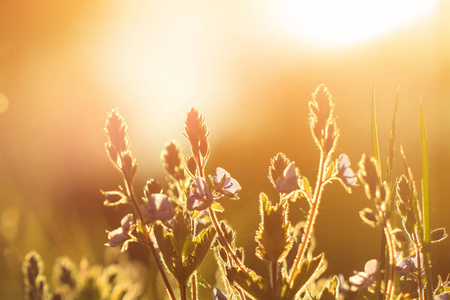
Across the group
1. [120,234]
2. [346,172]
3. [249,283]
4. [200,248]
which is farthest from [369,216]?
[120,234]

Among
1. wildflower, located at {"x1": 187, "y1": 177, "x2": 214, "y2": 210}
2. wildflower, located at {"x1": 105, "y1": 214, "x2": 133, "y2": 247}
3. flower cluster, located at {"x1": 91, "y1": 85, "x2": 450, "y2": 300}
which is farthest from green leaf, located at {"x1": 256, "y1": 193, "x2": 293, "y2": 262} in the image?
wildflower, located at {"x1": 105, "y1": 214, "x2": 133, "y2": 247}

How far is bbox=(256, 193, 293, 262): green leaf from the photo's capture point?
96 cm

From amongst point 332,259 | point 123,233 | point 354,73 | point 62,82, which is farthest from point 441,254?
point 62,82

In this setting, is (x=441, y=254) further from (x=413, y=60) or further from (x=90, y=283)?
(x=413, y=60)

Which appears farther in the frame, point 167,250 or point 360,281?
point 167,250

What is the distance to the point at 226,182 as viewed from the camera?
1119 mm

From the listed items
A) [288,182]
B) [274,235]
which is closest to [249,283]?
[274,235]

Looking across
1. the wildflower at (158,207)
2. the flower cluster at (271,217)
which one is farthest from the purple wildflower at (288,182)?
the wildflower at (158,207)

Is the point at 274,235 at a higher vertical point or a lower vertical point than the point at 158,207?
lower

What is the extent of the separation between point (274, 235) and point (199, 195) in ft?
0.57

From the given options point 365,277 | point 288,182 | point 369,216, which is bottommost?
point 365,277

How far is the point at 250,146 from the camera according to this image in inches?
206

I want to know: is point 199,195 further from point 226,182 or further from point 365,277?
point 365,277

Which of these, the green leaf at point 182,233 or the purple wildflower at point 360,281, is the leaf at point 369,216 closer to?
the purple wildflower at point 360,281
